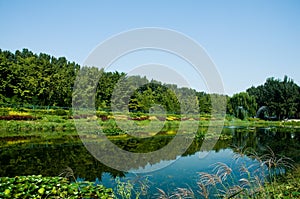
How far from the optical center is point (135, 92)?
23234 mm

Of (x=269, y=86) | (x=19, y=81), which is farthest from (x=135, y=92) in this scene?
(x=269, y=86)

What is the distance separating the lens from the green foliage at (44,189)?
4.62 meters

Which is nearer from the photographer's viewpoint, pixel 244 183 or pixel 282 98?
pixel 244 183

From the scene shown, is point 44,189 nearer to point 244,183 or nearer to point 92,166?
point 92,166

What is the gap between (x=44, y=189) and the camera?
4789 millimetres

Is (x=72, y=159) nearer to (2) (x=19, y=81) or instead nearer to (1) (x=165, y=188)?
(1) (x=165, y=188)

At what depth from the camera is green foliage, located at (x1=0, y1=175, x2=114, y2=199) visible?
4.62m

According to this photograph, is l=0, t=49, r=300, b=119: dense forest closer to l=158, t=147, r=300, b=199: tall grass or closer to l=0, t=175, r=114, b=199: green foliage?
l=0, t=175, r=114, b=199: green foliage

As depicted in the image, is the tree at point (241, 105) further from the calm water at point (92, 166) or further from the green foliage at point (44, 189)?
the green foliage at point (44, 189)

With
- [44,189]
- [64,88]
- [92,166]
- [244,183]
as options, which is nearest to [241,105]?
[64,88]

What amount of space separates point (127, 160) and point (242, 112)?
37.2 m

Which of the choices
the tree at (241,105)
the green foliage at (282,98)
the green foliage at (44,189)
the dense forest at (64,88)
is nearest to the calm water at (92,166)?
the green foliage at (44,189)

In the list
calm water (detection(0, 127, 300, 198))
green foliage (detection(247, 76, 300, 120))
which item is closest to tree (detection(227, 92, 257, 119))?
green foliage (detection(247, 76, 300, 120))

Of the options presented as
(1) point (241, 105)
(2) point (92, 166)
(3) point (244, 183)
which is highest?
(1) point (241, 105)
